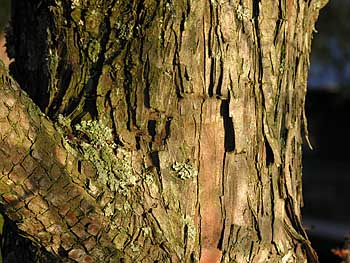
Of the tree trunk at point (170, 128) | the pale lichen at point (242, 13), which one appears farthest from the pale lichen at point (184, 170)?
the pale lichen at point (242, 13)

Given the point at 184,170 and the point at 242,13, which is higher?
the point at 242,13

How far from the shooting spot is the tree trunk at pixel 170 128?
1.85m

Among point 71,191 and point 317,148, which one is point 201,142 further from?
point 317,148

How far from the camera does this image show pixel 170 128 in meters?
1.97

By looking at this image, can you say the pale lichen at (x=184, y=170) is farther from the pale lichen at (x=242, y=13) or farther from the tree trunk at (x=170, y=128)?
the pale lichen at (x=242, y=13)

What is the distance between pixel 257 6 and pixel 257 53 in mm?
121

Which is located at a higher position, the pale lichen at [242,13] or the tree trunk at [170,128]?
the pale lichen at [242,13]

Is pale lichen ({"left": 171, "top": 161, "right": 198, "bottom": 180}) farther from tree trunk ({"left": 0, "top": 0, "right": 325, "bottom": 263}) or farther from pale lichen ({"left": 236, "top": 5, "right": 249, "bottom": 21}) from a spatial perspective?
pale lichen ({"left": 236, "top": 5, "right": 249, "bottom": 21})

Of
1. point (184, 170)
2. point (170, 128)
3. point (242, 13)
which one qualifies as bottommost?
point (184, 170)

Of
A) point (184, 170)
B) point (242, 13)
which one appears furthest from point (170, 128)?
point (242, 13)

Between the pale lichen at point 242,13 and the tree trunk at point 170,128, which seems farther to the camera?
the pale lichen at point 242,13

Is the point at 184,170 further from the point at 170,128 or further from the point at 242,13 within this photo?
the point at 242,13

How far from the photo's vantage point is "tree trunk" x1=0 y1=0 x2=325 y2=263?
6.07 feet

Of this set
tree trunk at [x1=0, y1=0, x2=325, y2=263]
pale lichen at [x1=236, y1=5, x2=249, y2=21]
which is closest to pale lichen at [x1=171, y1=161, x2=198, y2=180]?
tree trunk at [x1=0, y1=0, x2=325, y2=263]
